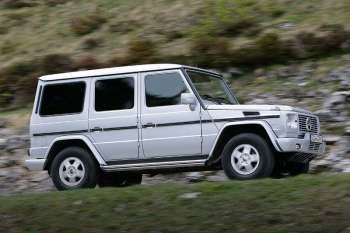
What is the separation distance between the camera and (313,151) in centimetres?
1111

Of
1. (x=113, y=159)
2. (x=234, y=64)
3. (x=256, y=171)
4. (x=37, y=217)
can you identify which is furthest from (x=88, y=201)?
(x=234, y=64)

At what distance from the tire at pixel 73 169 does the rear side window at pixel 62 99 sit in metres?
0.68

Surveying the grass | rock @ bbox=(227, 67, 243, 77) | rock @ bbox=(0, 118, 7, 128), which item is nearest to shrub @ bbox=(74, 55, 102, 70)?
rock @ bbox=(0, 118, 7, 128)

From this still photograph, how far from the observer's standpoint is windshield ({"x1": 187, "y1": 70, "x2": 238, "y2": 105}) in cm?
1132

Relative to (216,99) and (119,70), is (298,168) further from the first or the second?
(119,70)

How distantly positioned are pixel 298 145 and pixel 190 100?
5.70ft

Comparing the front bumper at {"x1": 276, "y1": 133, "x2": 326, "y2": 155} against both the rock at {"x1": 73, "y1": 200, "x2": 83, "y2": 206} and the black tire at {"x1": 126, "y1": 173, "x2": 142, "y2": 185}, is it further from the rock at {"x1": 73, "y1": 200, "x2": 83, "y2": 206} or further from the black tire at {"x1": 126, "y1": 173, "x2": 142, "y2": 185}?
the black tire at {"x1": 126, "y1": 173, "x2": 142, "y2": 185}

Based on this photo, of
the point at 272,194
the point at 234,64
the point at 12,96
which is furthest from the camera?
the point at 12,96

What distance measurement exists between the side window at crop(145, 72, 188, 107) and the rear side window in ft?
3.94

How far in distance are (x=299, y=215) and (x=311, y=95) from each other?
9015 millimetres

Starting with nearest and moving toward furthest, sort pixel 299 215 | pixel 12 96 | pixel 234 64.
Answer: pixel 299 215 < pixel 234 64 < pixel 12 96

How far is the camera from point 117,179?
12625mm

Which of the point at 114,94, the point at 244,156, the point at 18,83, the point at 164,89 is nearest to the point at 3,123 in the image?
the point at 18,83

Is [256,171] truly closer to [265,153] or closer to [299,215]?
[265,153]
